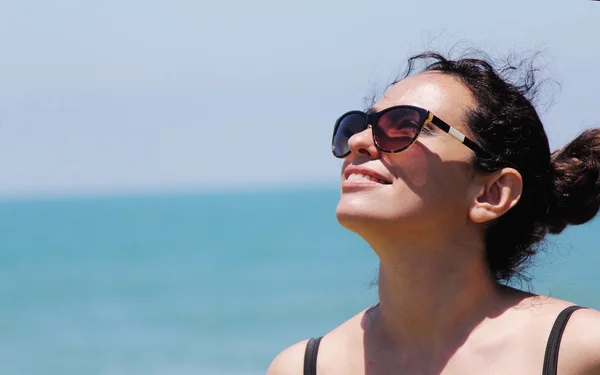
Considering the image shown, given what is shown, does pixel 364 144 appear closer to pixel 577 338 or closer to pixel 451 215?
pixel 451 215

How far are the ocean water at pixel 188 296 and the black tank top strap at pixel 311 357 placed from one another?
21.4 inches

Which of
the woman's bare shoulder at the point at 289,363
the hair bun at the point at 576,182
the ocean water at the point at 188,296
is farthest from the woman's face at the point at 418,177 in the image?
the ocean water at the point at 188,296

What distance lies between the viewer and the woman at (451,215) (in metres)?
2.59

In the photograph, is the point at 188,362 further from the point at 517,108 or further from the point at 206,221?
the point at 206,221

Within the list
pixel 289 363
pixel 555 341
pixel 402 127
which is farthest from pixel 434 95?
pixel 289 363

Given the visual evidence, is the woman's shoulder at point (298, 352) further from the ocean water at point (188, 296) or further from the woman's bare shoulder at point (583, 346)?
the woman's bare shoulder at point (583, 346)

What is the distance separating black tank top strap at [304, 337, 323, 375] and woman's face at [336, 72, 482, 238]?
1.34 ft

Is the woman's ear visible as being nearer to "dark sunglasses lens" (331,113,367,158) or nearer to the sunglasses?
the sunglasses

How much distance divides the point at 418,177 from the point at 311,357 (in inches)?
24.6

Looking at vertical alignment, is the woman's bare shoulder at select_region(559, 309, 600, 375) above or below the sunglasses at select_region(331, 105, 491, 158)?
below

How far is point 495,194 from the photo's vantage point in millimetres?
2727

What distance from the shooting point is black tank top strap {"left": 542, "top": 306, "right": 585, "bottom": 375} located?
7.98ft

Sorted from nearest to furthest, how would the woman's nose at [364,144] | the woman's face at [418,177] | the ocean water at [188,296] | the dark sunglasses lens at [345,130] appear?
the woman's face at [418,177] < the woman's nose at [364,144] < the dark sunglasses lens at [345,130] < the ocean water at [188,296]

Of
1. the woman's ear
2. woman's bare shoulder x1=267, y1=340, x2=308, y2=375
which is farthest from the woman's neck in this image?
woman's bare shoulder x1=267, y1=340, x2=308, y2=375
